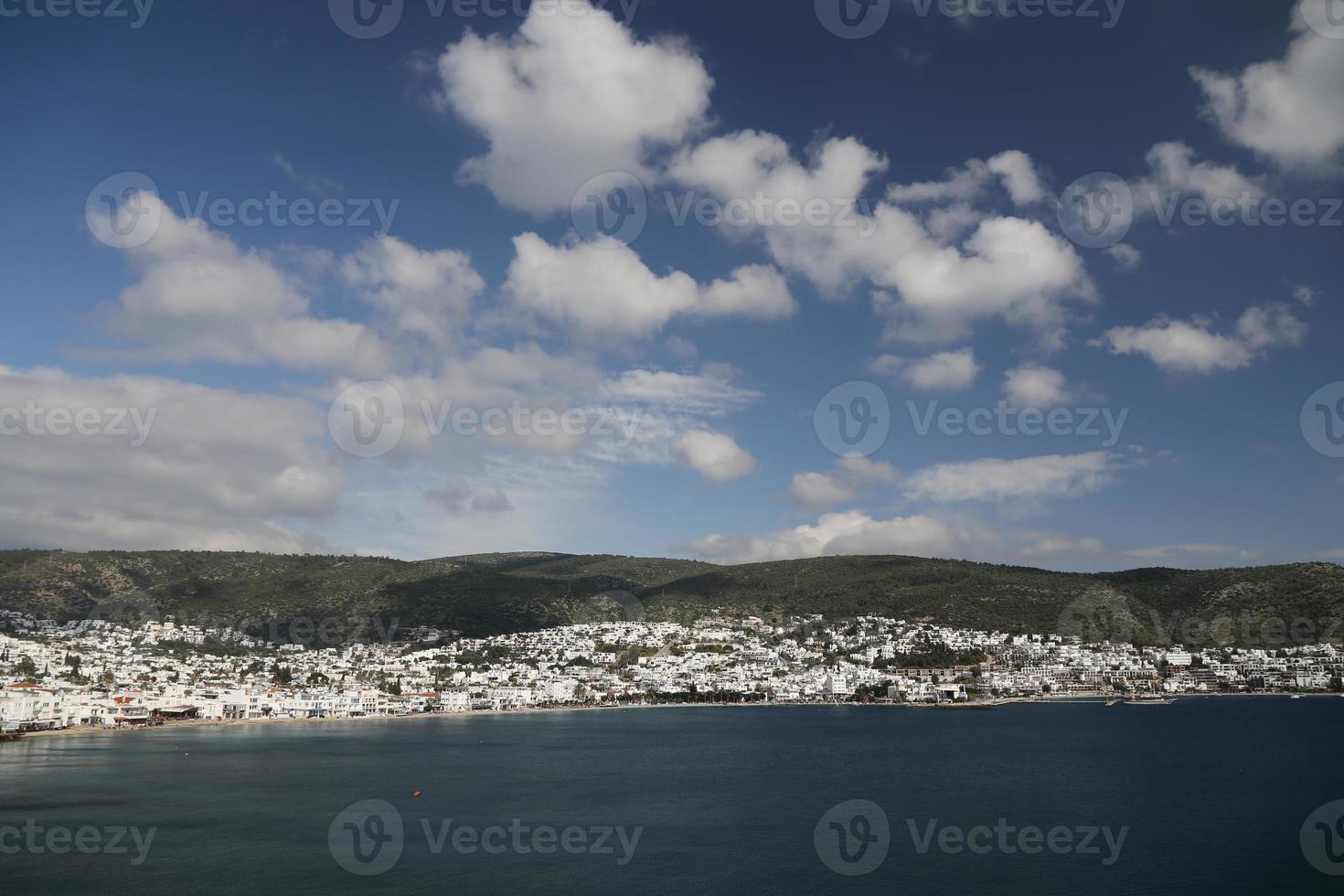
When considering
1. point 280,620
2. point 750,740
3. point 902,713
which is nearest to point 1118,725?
point 902,713

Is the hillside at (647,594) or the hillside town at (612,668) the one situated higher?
the hillside at (647,594)

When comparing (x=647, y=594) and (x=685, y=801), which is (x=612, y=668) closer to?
(x=647, y=594)

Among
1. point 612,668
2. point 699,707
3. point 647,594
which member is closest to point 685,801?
point 699,707

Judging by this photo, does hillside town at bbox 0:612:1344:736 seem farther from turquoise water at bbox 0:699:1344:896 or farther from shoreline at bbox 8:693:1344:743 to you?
turquoise water at bbox 0:699:1344:896


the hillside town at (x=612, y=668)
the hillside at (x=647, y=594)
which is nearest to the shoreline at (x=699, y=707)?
the hillside town at (x=612, y=668)

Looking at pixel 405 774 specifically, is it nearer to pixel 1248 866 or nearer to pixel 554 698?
pixel 1248 866

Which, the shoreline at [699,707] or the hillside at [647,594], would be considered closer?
the shoreline at [699,707]

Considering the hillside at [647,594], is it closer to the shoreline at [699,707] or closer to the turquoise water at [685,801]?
the shoreline at [699,707]

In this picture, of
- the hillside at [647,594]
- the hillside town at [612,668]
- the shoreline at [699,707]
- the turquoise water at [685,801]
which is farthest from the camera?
the hillside at [647,594]
